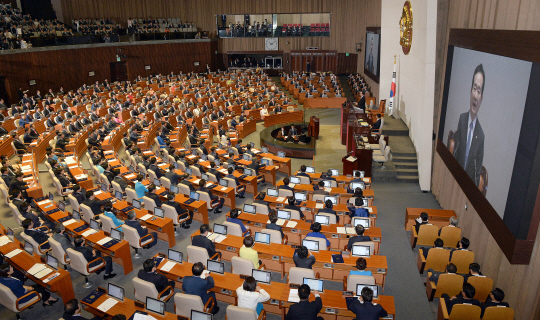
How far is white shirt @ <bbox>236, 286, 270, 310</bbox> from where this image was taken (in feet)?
20.9

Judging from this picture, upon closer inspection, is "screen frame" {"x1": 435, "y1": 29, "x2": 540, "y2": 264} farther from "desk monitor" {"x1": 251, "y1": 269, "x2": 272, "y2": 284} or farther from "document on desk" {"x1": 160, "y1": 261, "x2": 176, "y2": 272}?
"document on desk" {"x1": 160, "y1": 261, "x2": 176, "y2": 272}

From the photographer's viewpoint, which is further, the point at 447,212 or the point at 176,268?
the point at 447,212

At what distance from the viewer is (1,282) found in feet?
23.1

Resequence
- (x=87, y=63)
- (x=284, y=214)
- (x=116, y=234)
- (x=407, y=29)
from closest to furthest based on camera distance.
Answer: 1. (x=116, y=234)
2. (x=284, y=214)
3. (x=407, y=29)
4. (x=87, y=63)

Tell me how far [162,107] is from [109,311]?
56.2ft

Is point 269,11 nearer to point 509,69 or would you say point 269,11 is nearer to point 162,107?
point 162,107

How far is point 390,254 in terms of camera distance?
9.54 metres

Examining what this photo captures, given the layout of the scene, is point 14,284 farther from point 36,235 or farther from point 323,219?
point 323,219

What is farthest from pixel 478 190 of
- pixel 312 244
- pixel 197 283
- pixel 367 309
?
pixel 197 283

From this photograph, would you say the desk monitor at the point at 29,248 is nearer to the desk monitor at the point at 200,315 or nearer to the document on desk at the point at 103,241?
the document on desk at the point at 103,241

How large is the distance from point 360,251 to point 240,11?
1389 inches

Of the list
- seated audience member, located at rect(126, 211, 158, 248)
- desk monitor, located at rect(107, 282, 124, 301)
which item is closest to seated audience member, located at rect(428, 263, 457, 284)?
desk monitor, located at rect(107, 282, 124, 301)

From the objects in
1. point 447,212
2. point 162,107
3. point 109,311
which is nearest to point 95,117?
point 162,107

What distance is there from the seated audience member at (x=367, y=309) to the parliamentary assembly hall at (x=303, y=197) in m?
0.03
